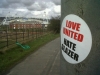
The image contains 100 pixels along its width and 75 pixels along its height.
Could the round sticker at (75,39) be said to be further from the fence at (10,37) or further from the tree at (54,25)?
the tree at (54,25)

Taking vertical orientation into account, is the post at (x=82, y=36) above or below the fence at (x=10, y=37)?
above

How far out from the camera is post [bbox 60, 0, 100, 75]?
133 centimetres

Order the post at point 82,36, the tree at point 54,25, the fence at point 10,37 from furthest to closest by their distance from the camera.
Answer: the tree at point 54,25, the fence at point 10,37, the post at point 82,36

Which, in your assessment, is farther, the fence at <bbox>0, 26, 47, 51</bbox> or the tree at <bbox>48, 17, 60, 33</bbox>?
the tree at <bbox>48, 17, 60, 33</bbox>

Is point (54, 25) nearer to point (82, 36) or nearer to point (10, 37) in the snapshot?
point (10, 37)

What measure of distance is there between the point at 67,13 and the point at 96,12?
0.93 ft

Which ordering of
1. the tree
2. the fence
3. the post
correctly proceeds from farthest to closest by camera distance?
the tree, the fence, the post

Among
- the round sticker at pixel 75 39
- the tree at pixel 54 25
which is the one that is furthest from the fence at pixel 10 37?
the tree at pixel 54 25

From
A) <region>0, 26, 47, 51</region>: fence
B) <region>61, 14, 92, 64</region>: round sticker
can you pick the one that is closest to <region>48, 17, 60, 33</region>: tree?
<region>0, 26, 47, 51</region>: fence

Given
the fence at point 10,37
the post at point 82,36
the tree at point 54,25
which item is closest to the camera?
the post at point 82,36

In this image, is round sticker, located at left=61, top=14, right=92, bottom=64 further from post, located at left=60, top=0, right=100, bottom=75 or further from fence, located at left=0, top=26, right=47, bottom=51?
fence, located at left=0, top=26, right=47, bottom=51

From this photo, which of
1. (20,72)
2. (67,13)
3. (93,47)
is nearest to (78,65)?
(93,47)

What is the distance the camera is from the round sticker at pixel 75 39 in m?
1.35

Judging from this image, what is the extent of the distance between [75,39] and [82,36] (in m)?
0.07
